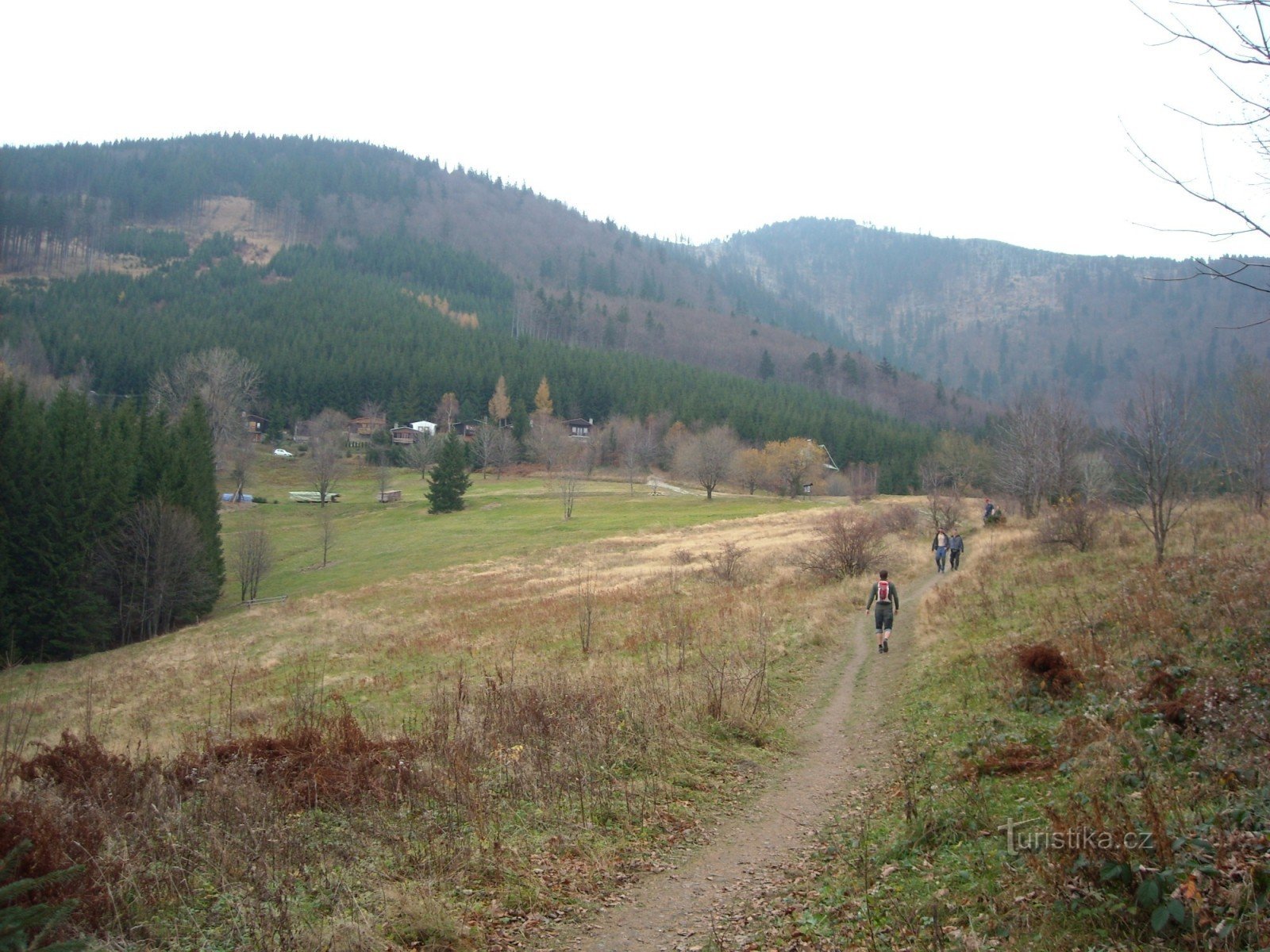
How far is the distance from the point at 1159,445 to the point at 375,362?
430 feet

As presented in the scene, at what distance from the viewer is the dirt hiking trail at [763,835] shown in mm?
5316

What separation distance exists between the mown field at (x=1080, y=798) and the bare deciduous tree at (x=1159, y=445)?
535 centimetres

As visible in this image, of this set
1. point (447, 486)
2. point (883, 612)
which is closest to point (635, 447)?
point (447, 486)

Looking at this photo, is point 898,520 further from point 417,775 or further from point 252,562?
point 252,562

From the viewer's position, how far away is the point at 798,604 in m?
21.1

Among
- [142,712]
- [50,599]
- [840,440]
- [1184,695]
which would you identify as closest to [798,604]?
[1184,695]

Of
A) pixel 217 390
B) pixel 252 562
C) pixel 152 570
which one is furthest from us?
pixel 217 390

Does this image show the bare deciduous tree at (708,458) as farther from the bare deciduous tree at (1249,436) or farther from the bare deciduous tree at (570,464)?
the bare deciduous tree at (1249,436)

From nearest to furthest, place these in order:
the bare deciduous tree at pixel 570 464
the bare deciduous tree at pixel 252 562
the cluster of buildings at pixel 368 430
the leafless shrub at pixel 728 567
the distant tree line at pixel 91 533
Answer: the leafless shrub at pixel 728 567 < the distant tree line at pixel 91 533 < the bare deciduous tree at pixel 252 562 < the bare deciduous tree at pixel 570 464 < the cluster of buildings at pixel 368 430

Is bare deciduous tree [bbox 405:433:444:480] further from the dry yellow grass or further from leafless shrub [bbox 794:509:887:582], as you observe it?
leafless shrub [bbox 794:509:887:582]

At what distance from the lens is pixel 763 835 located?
704cm

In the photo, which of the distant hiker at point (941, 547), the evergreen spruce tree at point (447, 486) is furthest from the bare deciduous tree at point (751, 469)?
the distant hiker at point (941, 547)

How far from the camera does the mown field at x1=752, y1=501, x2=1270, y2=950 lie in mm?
4078

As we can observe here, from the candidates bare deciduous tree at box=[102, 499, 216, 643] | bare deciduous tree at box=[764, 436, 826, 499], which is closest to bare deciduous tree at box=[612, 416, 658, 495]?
bare deciduous tree at box=[764, 436, 826, 499]
